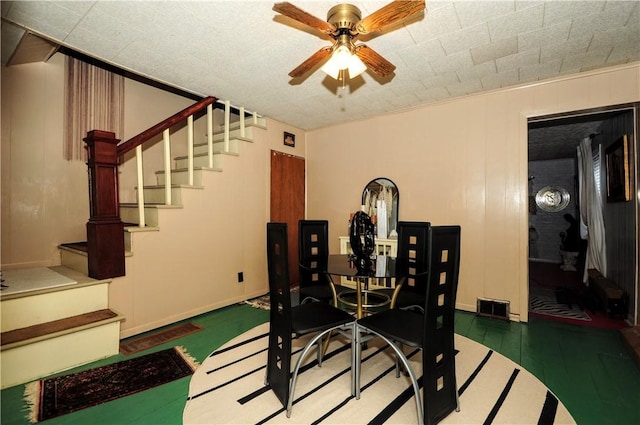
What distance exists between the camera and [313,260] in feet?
8.74

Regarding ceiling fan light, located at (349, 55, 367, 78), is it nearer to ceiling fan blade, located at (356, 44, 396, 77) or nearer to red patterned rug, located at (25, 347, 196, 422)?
ceiling fan blade, located at (356, 44, 396, 77)

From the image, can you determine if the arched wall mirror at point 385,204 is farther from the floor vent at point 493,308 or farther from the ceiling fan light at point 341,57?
the ceiling fan light at point 341,57

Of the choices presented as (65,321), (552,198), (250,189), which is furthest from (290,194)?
(552,198)

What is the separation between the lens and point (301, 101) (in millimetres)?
3445

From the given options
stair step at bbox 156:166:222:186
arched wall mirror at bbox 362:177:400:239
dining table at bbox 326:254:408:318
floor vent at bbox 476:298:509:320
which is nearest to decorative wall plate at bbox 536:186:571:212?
floor vent at bbox 476:298:509:320

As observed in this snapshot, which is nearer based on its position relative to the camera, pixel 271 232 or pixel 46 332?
pixel 271 232

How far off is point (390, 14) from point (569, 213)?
24.7ft

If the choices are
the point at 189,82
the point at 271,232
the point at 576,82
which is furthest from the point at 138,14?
the point at 576,82

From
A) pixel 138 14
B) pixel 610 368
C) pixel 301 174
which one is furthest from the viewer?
pixel 301 174

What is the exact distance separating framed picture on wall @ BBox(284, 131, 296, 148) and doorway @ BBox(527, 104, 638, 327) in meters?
3.04

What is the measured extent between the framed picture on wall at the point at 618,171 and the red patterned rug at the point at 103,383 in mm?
4350

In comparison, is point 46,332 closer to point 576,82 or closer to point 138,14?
point 138,14

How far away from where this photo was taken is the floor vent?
3061 millimetres

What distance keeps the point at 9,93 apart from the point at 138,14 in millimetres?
1801
